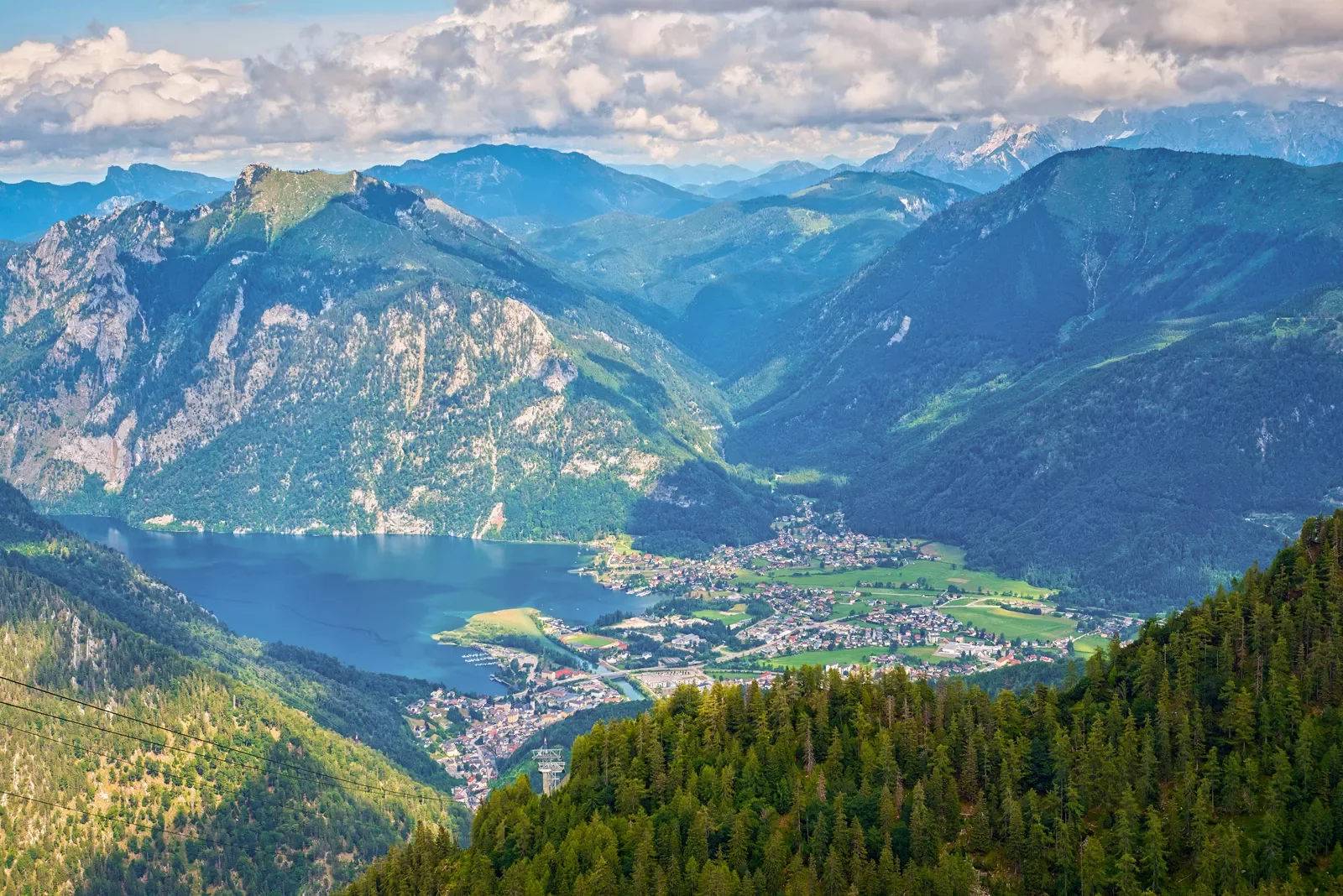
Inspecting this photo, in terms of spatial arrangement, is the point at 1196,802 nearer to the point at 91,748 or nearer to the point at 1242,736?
the point at 1242,736

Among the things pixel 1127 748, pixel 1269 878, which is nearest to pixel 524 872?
pixel 1127 748

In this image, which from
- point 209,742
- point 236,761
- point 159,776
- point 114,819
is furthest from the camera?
point 209,742

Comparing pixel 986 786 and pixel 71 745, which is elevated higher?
pixel 71 745

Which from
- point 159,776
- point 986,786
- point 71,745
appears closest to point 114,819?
point 159,776

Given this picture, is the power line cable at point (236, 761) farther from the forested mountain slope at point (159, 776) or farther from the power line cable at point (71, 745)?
the power line cable at point (71, 745)

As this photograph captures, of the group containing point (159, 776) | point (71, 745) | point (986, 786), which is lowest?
point (986, 786)

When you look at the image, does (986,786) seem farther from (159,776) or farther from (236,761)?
(236,761)
